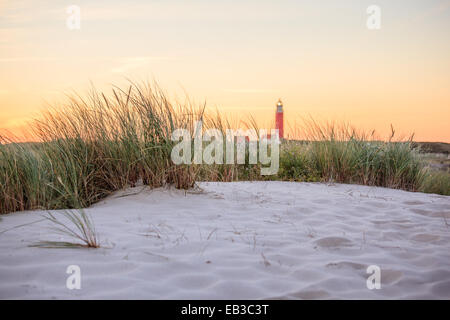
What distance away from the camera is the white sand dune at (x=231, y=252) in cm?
229

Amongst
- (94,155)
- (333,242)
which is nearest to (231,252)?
(333,242)

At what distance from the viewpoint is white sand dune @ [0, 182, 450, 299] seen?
2285mm

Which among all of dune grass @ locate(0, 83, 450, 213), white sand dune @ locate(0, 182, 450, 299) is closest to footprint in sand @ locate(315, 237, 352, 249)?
white sand dune @ locate(0, 182, 450, 299)

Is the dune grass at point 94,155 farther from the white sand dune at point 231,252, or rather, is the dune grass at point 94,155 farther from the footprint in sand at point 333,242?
the footprint in sand at point 333,242

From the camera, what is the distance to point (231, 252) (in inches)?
110

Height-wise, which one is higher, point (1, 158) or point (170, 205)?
point (1, 158)

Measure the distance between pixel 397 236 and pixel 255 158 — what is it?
4.13m

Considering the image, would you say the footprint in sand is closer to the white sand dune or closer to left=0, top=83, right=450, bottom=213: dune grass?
the white sand dune

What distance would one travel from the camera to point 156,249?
2803mm

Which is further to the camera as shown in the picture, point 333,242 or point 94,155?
point 94,155

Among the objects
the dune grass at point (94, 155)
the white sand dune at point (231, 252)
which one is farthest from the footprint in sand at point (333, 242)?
the dune grass at point (94, 155)

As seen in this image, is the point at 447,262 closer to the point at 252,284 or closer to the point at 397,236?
the point at 397,236

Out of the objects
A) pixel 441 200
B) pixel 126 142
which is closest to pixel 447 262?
pixel 441 200

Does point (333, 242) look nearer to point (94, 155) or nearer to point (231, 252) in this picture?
point (231, 252)
